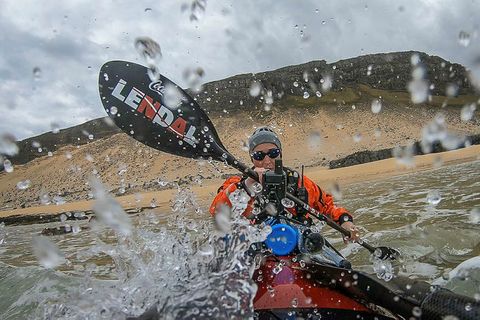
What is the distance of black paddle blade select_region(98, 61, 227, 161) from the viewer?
13.0ft

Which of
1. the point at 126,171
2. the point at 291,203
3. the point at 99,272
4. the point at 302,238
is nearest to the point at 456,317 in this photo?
the point at 302,238

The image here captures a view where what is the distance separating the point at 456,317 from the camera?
187cm

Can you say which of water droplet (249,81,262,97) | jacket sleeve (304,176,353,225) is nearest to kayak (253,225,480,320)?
jacket sleeve (304,176,353,225)

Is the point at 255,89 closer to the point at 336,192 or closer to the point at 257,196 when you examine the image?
the point at 336,192

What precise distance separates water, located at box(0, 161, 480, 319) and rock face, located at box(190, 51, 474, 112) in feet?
108

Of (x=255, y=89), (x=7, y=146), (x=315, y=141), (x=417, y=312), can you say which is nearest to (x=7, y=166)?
(x=7, y=146)

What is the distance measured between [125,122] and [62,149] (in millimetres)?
44495

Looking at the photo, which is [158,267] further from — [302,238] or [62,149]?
[62,149]

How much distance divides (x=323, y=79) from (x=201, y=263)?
46961mm

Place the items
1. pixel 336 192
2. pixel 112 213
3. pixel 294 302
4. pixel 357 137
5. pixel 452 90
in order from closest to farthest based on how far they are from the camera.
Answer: pixel 294 302
pixel 112 213
pixel 336 192
pixel 357 137
pixel 452 90

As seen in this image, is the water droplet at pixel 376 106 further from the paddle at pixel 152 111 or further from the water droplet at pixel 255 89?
the paddle at pixel 152 111

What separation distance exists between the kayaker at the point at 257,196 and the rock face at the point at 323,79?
37550mm

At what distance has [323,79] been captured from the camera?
157 ft

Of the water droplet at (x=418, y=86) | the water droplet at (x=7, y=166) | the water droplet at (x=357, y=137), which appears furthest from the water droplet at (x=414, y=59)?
the water droplet at (x=7, y=166)
